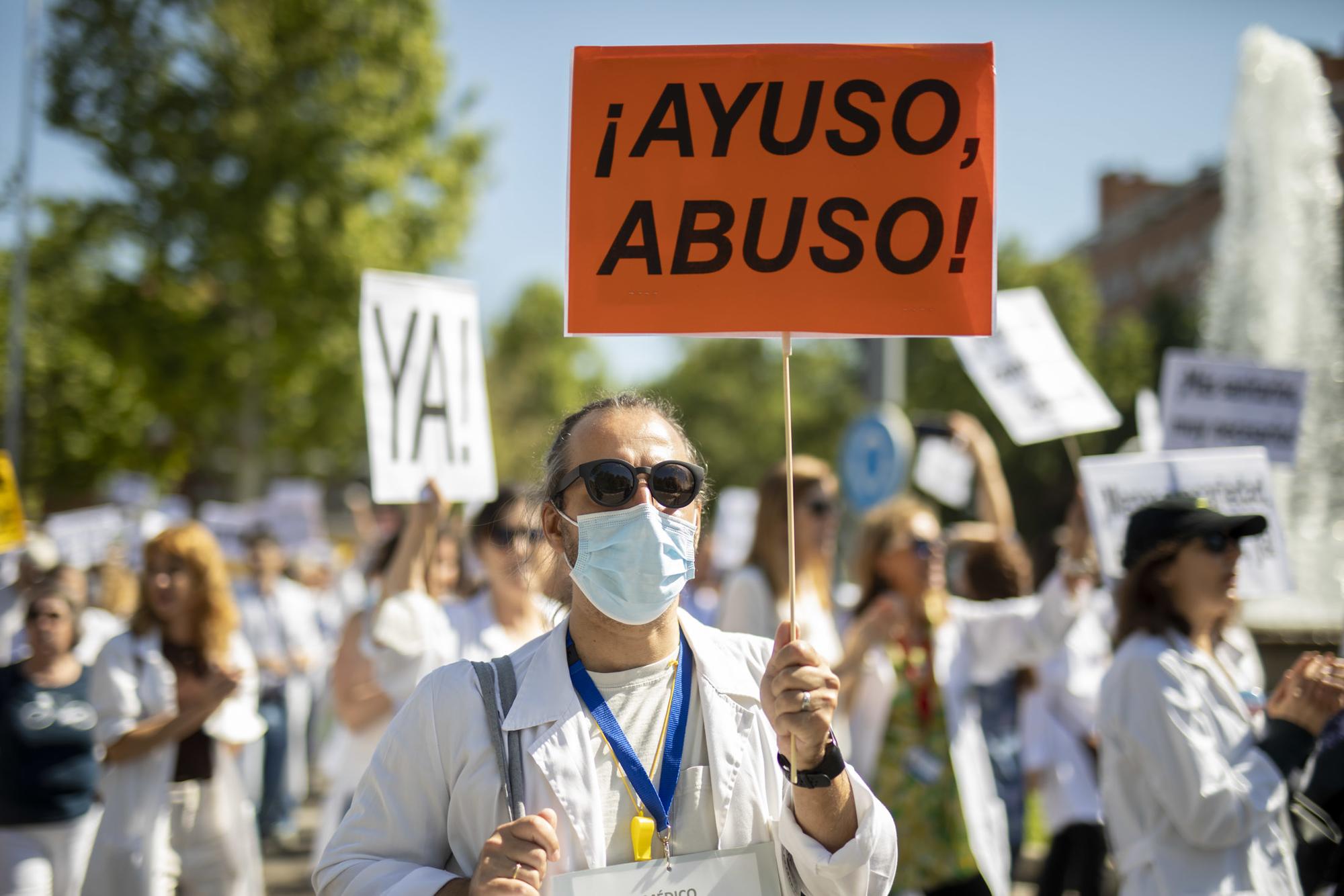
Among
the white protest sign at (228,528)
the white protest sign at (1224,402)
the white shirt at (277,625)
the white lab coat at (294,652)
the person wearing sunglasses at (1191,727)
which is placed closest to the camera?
the person wearing sunglasses at (1191,727)

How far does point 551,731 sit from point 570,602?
0.51 metres

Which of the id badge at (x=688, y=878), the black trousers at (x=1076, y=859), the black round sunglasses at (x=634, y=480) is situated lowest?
the black trousers at (x=1076, y=859)

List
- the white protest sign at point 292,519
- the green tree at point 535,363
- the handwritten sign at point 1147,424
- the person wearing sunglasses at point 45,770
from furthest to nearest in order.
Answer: the green tree at point 535,363 < the white protest sign at point 292,519 < the handwritten sign at point 1147,424 < the person wearing sunglasses at point 45,770

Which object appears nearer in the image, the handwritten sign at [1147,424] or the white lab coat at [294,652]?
the handwritten sign at [1147,424]

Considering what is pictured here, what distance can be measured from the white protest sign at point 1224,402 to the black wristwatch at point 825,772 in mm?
4286

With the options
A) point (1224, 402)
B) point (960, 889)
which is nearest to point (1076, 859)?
point (960, 889)

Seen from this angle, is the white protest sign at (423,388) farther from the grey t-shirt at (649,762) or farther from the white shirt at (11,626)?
the white shirt at (11,626)

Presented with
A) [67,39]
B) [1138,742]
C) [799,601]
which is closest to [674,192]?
[1138,742]

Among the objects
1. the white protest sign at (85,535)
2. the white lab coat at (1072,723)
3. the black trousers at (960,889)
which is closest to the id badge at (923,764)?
the black trousers at (960,889)

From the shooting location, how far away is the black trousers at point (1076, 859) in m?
6.49

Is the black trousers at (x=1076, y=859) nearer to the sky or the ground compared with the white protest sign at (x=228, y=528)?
nearer to the ground

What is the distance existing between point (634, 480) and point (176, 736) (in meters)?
2.98

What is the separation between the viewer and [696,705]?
2498 mm

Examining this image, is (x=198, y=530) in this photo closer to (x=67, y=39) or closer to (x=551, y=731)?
(x=551, y=731)
